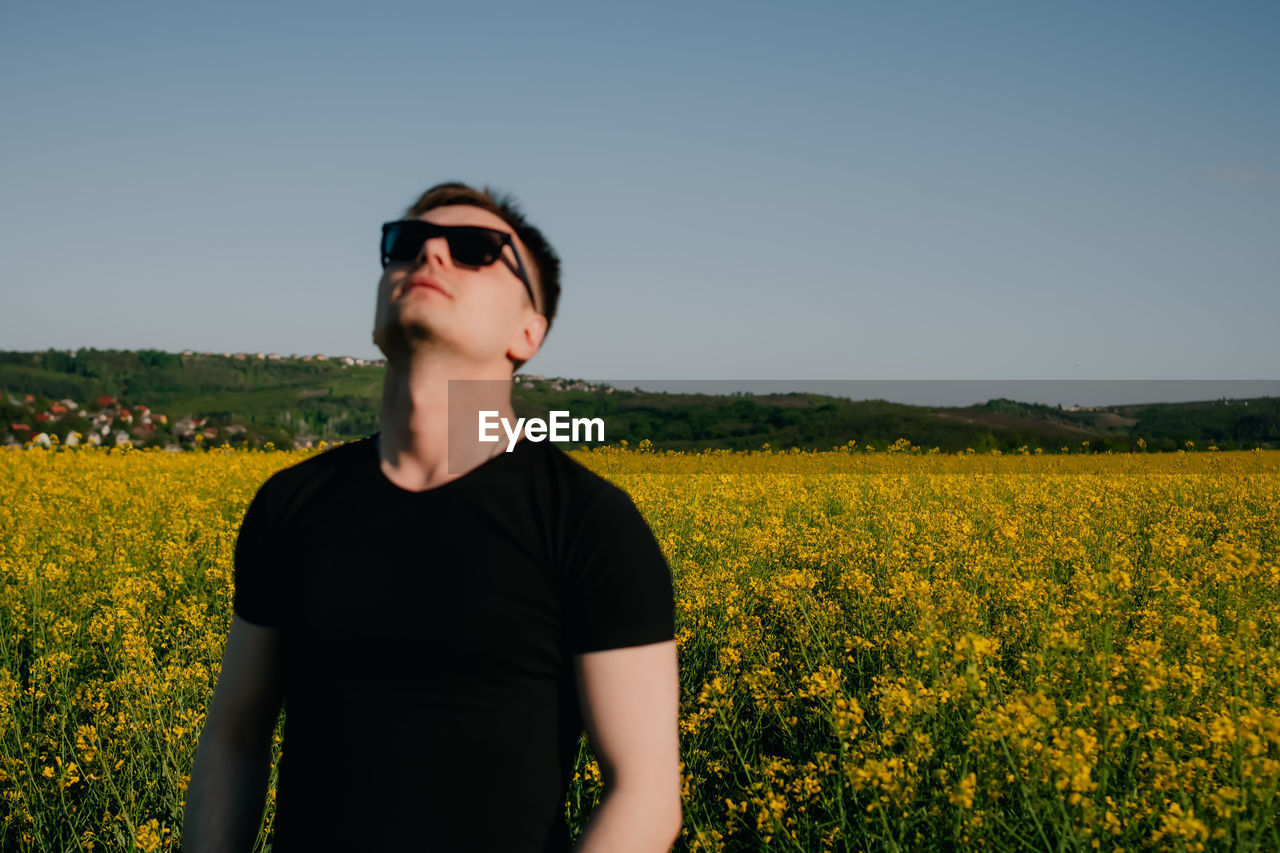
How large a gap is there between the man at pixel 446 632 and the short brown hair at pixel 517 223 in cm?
10

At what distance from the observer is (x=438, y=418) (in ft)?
4.63

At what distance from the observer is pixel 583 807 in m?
2.80

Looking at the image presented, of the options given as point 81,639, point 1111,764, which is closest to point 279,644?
point 1111,764

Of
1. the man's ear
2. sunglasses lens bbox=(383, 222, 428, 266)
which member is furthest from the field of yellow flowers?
sunglasses lens bbox=(383, 222, 428, 266)

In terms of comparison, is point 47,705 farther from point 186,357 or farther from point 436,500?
point 186,357

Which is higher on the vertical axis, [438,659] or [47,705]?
[438,659]

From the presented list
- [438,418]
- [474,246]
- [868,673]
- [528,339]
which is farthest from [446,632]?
[868,673]

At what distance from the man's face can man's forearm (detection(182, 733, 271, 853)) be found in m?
0.86

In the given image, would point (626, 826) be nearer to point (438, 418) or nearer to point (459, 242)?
point (438, 418)

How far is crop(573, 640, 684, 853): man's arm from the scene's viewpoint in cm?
114

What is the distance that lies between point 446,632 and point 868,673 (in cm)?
285

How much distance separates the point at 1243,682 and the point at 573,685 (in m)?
2.93

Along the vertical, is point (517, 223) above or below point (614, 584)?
above

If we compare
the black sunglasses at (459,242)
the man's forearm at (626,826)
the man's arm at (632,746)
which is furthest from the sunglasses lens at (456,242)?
the man's forearm at (626,826)
